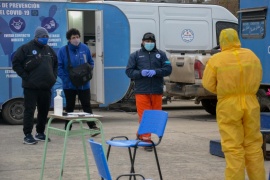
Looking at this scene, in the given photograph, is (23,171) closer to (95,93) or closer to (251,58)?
(251,58)

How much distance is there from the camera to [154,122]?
7.07 meters

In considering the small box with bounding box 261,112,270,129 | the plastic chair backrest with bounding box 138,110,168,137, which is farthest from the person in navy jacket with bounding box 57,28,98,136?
the plastic chair backrest with bounding box 138,110,168,137

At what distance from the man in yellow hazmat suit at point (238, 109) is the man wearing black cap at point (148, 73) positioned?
3.19 metres

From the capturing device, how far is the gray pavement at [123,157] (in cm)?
793

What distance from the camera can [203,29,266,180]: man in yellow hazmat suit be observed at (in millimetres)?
6305

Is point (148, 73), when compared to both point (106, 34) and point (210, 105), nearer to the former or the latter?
point (106, 34)

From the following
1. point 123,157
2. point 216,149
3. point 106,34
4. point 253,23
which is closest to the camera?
point 123,157

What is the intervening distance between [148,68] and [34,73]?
1.92 m

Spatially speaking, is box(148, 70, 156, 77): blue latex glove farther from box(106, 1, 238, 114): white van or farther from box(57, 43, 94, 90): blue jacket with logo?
box(106, 1, 238, 114): white van

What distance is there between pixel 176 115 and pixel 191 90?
1789 mm

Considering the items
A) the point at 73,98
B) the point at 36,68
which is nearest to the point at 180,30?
the point at 73,98

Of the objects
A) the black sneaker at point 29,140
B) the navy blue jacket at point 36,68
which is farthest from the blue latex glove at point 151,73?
the black sneaker at point 29,140

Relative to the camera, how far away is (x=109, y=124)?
1323 cm

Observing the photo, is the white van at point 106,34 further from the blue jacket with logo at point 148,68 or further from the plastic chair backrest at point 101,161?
the plastic chair backrest at point 101,161
